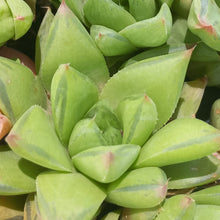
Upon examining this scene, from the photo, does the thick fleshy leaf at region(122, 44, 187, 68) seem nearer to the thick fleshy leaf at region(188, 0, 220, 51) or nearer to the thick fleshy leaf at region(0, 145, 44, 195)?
the thick fleshy leaf at region(188, 0, 220, 51)

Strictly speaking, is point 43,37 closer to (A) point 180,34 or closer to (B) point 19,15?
(B) point 19,15

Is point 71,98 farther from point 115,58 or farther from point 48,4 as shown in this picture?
point 48,4

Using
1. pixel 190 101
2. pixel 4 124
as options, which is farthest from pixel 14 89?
pixel 190 101

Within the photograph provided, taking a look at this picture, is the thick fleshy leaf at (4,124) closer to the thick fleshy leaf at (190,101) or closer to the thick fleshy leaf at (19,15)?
the thick fleshy leaf at (19,15)

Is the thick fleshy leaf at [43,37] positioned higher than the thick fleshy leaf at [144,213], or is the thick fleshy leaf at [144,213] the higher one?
the thick fleshy leaf at [43,37]

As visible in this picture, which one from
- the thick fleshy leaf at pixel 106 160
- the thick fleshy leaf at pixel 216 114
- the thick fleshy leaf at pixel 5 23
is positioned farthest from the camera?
the thick fleshy leaf at pixel 216 114

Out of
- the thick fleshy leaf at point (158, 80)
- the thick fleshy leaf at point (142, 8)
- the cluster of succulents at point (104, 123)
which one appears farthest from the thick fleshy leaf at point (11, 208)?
the thick fleshy leaf at point (142, 8)

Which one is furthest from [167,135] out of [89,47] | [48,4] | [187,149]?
[48,4]
